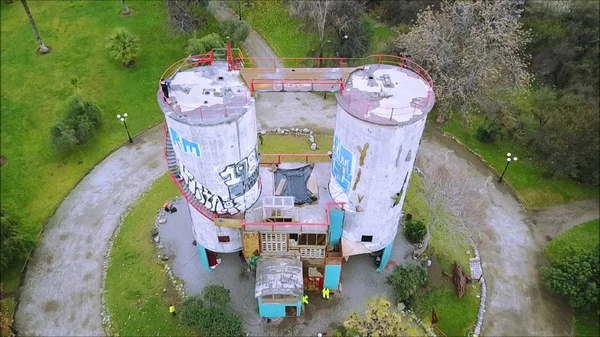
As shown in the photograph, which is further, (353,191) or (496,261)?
(496,261)

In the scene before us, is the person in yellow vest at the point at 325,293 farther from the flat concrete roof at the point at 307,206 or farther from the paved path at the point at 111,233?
the paved path at the point at 111,233

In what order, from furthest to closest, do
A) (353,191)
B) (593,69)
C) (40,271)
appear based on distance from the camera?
(593,69)
(40,271)
(353,191)

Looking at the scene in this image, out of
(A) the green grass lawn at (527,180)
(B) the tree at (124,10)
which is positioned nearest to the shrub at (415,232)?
(A) the green grass lawn at (527,180)

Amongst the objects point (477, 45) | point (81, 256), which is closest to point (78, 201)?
point (81, 256)

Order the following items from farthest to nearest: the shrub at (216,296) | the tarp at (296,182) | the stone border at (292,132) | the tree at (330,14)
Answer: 1. the tree at (330,14)
2. the stone border at (292,132)
3. the tarp at (296,182)
4. the shrub at (216,296)

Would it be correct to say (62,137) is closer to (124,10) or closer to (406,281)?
(124,10)

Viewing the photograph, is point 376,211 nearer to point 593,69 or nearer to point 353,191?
point 353,191
